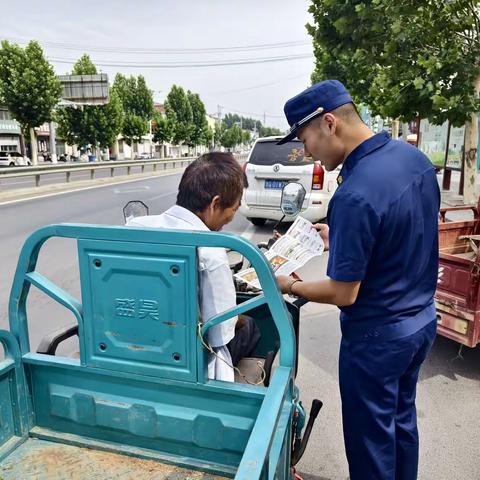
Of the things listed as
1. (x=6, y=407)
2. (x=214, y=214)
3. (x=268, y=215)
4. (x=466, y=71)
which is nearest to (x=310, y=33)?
(x=466, y=71)

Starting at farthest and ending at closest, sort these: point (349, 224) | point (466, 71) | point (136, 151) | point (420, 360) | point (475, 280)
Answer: point (136, 151) < point (466, 71) < point (475, 280) < point (420, 360) < point (349, 224)

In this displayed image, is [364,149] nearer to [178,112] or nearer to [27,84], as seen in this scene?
[27,84]

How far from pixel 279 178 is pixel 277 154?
47cm

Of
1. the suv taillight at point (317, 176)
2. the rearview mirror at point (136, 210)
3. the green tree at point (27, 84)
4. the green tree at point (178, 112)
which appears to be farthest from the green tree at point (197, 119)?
the rearview mirror at point (136, 210)

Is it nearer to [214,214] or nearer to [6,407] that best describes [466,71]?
[214,214]

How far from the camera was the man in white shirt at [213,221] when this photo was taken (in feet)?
6.07

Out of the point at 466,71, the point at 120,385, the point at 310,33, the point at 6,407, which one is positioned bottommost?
the point at 6,407

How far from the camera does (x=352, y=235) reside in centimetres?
178

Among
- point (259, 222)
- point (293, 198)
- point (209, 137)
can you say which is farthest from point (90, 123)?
point (293, 198)

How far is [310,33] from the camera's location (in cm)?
1162

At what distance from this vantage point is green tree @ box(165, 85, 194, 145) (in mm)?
63150

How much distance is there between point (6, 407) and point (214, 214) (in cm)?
116

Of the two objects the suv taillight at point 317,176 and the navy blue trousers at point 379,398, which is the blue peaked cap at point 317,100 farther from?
the suv taillight at point 317,176

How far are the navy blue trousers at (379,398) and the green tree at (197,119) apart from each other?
221 feet
